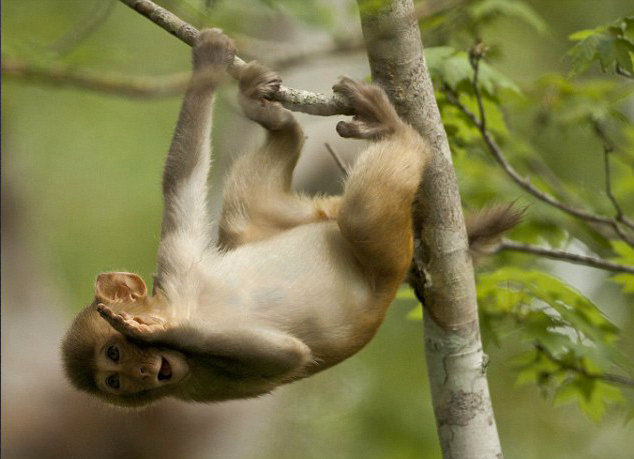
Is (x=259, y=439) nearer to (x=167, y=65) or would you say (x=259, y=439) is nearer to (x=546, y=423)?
(x=546, y=423)

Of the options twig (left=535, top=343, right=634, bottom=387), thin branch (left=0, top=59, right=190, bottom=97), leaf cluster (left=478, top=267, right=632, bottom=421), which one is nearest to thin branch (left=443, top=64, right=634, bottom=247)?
leaf cluster (left=478, top=267, right=632, bottom=421)

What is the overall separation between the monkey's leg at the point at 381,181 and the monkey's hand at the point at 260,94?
35cm

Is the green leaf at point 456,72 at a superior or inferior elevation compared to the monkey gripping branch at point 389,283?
superior

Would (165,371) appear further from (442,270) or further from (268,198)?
(442,270)

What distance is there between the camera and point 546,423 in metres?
8.88

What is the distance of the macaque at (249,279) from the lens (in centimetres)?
366

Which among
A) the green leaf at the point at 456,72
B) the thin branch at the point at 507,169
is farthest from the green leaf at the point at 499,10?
the thin branch at the point at 507,169

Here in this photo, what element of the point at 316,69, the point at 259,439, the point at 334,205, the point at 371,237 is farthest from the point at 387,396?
the point at 371,237

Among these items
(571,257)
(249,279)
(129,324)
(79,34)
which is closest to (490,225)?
(571,257)

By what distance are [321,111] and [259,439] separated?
587 cm

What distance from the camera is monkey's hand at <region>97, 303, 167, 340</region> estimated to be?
11.4 ft

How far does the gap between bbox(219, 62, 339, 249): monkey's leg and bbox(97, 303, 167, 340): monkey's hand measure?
0.80 m

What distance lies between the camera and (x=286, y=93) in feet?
12.0

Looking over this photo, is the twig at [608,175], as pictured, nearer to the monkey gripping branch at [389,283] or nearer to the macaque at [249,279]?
the monkey gripping branch at [389,283]
